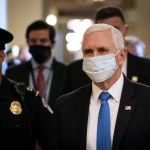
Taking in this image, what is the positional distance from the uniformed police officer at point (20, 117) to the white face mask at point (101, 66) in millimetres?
669

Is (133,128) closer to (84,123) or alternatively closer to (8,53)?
(84,123)

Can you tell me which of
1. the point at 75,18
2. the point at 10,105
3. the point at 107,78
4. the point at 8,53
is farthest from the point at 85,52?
the point at 75,18

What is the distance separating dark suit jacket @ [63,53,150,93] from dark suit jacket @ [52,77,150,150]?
99cm

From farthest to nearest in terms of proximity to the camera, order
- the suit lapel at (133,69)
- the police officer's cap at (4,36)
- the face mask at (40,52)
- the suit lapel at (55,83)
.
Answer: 1. the face mask at (40,52)
2. the suit lapel at (55,83)
3. the suit lapel at (133,69)
4. the police officer's cap at (4,36)

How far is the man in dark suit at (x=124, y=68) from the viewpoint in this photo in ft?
13.2

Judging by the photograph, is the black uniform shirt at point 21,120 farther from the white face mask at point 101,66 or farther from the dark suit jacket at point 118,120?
the white face mask at point 101,66

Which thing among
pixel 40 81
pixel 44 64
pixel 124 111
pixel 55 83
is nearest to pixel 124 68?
pixel 55 83

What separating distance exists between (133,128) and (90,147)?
0.93 ft

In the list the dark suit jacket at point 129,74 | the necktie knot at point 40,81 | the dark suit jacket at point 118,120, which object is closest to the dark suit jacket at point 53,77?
the necktie knot at point 40,81

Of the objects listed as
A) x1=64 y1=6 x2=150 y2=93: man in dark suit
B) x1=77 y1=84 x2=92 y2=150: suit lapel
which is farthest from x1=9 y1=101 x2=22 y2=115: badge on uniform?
x1=64 y1=6 x2=150 y2=93: man in dark suit

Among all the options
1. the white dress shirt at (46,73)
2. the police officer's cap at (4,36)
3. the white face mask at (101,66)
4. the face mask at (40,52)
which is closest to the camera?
the white face mask at (101,66)

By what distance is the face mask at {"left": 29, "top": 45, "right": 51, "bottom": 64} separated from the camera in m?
4.94

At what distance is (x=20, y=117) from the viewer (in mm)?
Answer: 3326

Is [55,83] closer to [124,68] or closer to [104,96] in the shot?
[124,68]
